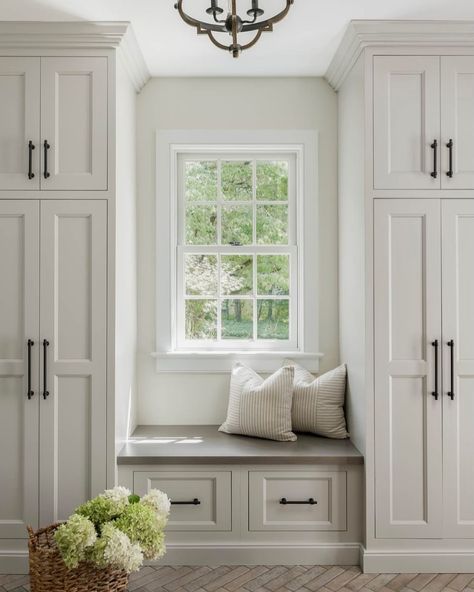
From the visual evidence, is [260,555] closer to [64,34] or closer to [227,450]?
[227,450]

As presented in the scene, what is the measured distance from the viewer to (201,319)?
11.0 feet

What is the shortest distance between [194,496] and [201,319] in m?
1.09

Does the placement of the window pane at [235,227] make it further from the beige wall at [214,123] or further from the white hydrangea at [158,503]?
the white hydrangea at [158,503]

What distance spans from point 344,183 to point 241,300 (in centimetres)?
95

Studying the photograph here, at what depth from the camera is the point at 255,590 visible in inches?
96.2

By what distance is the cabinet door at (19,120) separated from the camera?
2594 millimetres

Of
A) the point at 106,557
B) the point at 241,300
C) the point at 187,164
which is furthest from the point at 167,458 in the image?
the point at 187,164

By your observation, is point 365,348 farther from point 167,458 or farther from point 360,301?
point 167,458

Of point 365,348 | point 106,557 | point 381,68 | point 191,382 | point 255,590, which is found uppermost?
point 381,68

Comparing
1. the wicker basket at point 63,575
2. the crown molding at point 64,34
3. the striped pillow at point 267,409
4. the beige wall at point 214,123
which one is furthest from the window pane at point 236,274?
the wicker basket at point 63,575

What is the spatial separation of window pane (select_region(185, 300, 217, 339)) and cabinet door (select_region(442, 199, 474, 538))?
139 cm

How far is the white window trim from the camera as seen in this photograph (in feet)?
10.6

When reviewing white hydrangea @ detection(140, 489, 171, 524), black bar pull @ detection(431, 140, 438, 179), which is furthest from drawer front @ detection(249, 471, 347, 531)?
black bar pull @ detection(431, 140, 438, 179)

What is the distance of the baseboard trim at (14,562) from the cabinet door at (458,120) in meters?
2.77
